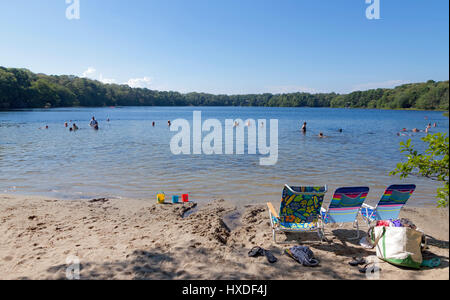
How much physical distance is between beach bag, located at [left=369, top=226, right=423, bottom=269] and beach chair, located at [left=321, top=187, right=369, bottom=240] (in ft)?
3.14

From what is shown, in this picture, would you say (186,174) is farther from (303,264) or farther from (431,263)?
(431,263)

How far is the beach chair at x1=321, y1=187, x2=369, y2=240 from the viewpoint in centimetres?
522

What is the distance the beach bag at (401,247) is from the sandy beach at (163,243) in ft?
0.45

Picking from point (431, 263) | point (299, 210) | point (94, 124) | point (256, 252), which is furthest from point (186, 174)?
point (94, 124)

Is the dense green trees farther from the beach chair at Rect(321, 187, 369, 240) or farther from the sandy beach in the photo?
the sandy beach

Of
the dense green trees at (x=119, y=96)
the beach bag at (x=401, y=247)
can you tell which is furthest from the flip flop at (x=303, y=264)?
the dense green trees at (x=119, y=96)

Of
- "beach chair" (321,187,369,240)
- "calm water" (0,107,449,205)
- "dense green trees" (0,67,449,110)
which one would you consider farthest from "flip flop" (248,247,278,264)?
"dense green trees" (0,67,449,110)

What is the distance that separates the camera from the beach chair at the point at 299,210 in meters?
5.23

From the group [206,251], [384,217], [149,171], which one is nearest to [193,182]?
[149,171]

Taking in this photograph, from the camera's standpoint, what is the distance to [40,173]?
36.6ft

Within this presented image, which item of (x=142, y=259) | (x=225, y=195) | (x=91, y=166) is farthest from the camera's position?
(x=91, y=166)
